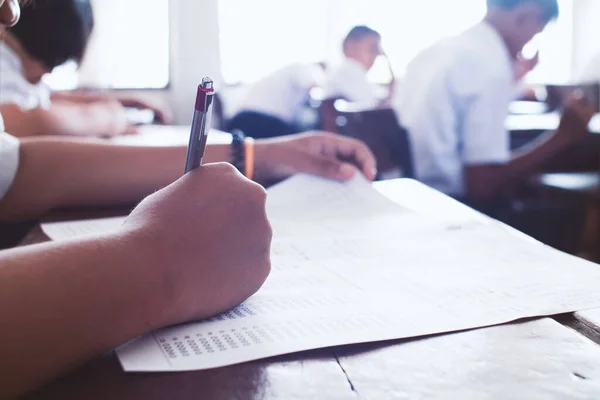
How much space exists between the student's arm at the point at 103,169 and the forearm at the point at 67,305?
41 cm

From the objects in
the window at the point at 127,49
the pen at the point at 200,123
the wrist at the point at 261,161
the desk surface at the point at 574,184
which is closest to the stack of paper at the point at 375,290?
the pen at the point at 200,123

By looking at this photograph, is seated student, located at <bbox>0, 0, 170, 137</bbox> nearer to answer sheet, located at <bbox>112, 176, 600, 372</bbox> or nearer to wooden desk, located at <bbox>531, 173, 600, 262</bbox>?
answer sheet, located at <bbox>112, 176, 600, 372</bbox>

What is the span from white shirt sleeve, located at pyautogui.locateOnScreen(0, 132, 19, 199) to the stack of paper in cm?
38

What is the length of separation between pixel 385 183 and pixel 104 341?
737 mm

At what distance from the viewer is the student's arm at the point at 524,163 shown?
5.75 ft

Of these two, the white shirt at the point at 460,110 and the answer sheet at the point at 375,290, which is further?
the white shirt at the point at 460,110

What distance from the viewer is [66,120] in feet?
4.82

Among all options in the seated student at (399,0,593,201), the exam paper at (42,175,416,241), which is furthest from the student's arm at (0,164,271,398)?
the seated student at (399,0,593,201)

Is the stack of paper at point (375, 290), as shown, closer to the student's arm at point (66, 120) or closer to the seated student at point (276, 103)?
the student's arm at point (66, 120)

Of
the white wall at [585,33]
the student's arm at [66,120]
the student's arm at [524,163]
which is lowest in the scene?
the student's arm at [524,163]

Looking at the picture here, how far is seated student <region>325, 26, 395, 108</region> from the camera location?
443cm

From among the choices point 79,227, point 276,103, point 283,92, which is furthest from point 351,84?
point 79,227

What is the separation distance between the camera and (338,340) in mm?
415

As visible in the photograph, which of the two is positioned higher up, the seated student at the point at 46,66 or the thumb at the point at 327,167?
the seated student at the point at 46,66
